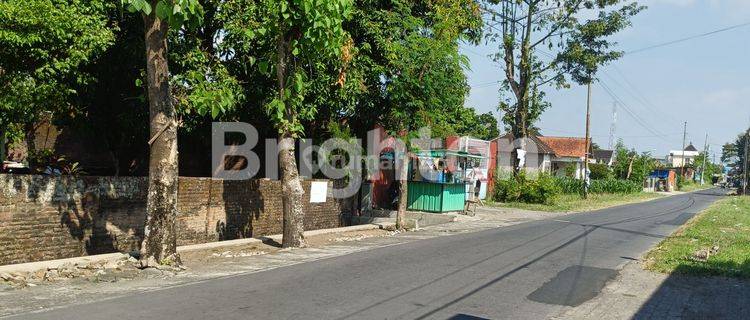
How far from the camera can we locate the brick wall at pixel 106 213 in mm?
9969

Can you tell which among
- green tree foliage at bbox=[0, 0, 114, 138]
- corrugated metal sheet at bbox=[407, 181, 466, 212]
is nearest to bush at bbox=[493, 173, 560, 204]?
corrugated metal sheet at bbox=[407, 181, 466, 212]

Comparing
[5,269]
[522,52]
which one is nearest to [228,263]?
[5,269]

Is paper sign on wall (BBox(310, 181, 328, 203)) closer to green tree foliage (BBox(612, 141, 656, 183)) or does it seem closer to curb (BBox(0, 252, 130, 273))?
curb (BBox(0, 252, 130, 273))

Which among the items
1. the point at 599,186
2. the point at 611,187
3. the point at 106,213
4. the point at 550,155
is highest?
the point at 550,155

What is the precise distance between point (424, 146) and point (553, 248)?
293 inches

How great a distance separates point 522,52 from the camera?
34.1 metres

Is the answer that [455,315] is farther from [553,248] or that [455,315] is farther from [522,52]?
[522,52]

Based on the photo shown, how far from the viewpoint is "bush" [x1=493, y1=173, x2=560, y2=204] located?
33594 mm

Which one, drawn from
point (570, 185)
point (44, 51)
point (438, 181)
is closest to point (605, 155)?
point (570, 185)

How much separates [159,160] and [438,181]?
17.2 m

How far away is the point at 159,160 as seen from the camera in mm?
10234

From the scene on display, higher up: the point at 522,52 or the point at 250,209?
the point at 522,52

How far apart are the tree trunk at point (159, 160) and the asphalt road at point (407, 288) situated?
163cm

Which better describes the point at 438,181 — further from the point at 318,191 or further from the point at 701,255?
the point at 701,255
